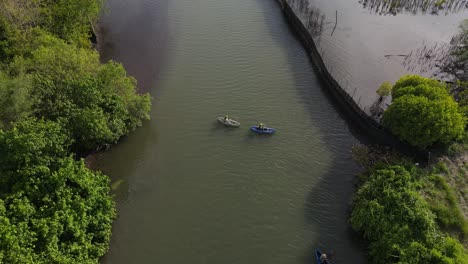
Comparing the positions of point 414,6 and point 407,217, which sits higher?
point 414,6

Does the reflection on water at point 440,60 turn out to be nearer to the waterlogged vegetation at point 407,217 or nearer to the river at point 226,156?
the river at point 226,156

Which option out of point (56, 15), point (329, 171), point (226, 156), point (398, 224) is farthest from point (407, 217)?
point (56, 15)

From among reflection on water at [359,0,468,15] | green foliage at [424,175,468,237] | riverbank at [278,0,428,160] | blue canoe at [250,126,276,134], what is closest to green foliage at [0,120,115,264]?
blue canoe at [250,126,276,134]

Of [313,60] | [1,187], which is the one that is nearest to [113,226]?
[1,187]

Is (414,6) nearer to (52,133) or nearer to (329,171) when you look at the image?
(329,171)

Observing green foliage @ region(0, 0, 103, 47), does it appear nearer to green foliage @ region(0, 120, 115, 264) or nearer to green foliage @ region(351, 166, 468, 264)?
green foliage @ region(0, 120, 115, 264)
